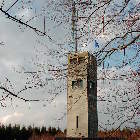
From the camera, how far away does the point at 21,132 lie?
3039 centimetres

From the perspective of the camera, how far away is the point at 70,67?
7352 millimetres

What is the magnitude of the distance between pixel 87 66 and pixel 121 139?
701 inches

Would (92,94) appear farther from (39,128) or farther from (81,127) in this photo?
(39,128)

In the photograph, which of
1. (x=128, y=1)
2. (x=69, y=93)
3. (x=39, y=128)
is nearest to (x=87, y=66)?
(x=128, y=1)

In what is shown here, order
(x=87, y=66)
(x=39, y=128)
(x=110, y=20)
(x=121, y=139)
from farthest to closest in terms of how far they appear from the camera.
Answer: (x=39, y=128), (x=121, y=139), (x=87, y=66), (x=110, y=20)

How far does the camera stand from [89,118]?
25.0 meters

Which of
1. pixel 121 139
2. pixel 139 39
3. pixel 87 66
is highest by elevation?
pixel 139 39

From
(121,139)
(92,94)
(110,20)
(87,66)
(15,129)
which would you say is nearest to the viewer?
(110,20)

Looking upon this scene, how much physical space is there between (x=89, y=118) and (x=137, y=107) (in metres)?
18.4

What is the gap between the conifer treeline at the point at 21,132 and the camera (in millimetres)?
28375

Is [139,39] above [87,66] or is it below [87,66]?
above

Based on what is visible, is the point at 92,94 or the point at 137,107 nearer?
the point at 137,107

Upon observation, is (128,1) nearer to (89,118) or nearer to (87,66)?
(87,66)

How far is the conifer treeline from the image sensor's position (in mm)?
28375
